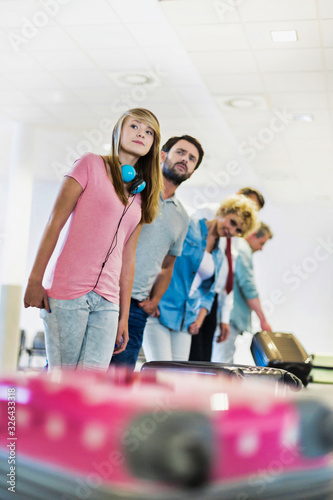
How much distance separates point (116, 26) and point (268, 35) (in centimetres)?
117

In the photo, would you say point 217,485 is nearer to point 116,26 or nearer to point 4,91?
point 116,26

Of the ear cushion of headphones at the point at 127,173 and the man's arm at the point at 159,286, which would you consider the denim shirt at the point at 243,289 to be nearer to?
the man's arm at the point at 159,286

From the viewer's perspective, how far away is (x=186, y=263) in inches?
131

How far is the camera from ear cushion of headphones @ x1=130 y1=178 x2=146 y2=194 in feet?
6.30

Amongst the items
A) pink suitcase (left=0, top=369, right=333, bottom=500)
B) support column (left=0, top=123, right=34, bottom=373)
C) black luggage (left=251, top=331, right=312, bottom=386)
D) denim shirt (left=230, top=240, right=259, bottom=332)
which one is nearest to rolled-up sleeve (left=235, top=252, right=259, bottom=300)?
denim shirt (left=230, top=240, right=259, bottom=332)

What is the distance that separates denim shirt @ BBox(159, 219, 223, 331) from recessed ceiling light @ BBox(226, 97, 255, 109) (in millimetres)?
2983

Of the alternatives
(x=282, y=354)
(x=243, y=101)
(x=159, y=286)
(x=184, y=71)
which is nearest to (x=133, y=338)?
(x=159, y=286)

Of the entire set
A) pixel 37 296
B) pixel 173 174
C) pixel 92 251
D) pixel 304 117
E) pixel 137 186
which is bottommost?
pixel 37 296

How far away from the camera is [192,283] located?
3.42 metres

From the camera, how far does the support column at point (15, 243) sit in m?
7.25

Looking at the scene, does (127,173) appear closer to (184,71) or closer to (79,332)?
(79,332)

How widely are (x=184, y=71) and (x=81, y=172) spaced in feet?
14.4

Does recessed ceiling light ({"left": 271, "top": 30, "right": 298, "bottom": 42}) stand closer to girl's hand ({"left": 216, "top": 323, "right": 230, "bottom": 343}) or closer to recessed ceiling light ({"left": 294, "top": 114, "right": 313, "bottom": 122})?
recessed ceiling light ({"left": 294, "top": 114, "right": 313, "bottom": 122})

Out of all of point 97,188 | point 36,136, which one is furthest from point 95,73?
point 97,188
